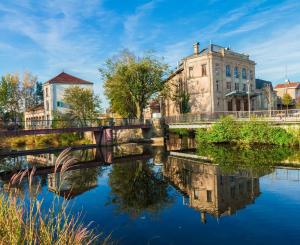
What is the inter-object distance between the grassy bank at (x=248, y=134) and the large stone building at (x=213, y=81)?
40.8 ft

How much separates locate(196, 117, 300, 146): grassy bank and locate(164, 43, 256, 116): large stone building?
12.4 m

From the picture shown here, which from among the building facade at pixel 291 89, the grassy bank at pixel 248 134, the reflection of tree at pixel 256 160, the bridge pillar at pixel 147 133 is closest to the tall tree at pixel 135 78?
the bridge pillar at pixel 147 133

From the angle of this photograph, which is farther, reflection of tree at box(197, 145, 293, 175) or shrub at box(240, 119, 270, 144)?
shrub at box(240, 119, 270, 144)

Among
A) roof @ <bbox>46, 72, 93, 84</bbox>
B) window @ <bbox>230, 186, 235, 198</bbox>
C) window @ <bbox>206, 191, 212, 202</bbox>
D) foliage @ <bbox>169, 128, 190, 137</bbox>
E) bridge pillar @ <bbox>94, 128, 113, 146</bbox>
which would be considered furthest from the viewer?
roof @ <bbox>46, 72, 93, 84</bbox>

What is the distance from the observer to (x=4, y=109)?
203 ft

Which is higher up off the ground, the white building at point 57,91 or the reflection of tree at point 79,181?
the white building at point 57,91

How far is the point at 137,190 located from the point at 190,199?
3177 millimetres

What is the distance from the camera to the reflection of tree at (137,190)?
12.4m

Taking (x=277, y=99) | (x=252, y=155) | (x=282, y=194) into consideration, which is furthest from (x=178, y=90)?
(x=282, y=194)

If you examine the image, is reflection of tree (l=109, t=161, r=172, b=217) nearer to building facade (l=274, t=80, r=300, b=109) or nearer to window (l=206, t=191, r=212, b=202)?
window (l=206, t=191, r=212, b=202)

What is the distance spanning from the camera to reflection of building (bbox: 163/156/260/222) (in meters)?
11.9

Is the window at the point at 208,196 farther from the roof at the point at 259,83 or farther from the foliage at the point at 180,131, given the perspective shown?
the roof at the point at 259,83

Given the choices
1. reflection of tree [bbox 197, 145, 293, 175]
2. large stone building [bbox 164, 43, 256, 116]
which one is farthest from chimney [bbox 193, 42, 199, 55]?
reflection of tree [bbox 197, 145, 293, 175]

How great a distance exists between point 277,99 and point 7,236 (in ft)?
224
